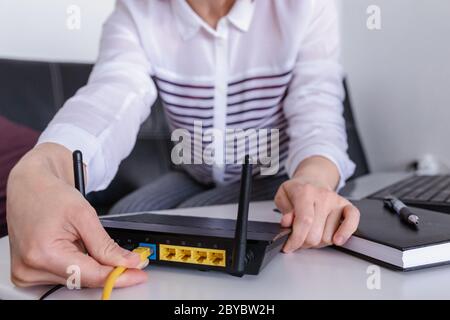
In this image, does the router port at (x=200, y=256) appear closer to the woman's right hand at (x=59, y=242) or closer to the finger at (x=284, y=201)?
the woman's right hand at (x=59, y=242)

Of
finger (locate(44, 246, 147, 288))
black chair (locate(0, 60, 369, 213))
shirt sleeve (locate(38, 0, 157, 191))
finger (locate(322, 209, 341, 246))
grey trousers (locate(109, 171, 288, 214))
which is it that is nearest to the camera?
finger (locate(44, 246, 147, 288))

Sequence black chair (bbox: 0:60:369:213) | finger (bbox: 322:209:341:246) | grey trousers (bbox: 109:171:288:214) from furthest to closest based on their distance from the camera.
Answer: black chair (bbox: 0:60:369:213) → grey trousers (bbox: 109:171:288:214) → finger (bbox: 322:209:341:246)

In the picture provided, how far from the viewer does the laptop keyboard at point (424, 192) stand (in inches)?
29.6

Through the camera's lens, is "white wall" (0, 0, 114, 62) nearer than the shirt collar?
No

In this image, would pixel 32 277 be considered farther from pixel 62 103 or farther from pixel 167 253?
pixel 62 103

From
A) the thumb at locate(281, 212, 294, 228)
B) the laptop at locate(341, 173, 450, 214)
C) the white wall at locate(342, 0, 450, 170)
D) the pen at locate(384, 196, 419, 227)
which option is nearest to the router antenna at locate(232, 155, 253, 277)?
the thumb at locate(281, 212, 294, 228)

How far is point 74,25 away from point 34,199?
979 millimetres

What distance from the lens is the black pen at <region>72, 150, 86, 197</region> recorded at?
17.6 inches

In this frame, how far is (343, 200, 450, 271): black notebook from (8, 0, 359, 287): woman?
7 centimetres

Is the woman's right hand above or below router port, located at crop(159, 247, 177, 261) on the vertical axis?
above

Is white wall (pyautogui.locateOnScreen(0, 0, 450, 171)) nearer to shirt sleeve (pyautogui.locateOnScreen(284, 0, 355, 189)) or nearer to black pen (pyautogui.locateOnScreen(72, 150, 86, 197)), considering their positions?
shirt sleeve (pyautogui.locateOnScreen(284, 0, 355, 189))

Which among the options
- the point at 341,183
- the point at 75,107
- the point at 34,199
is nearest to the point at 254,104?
the point at 341,183
